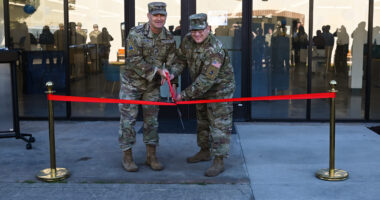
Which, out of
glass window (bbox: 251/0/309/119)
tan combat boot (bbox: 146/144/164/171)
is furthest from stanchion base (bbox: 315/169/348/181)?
glass window (bbox: 251/0/309/119)

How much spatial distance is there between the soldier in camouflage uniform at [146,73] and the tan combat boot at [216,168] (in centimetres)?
58

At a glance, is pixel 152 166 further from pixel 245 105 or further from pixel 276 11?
pixel 276 11

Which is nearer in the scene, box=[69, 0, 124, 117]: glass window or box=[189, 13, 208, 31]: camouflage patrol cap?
box=[189, 13, 208, 31]: camouflage patrol cap

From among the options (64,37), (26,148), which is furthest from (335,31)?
(26,148)

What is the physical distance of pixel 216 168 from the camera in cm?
517

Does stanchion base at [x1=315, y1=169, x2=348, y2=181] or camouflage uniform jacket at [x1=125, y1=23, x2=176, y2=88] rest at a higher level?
camouflage uniform jacket at [x1=125, y1=23, x2=176, y2=88]

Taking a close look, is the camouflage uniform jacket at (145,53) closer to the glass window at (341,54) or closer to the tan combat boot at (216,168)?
the tan combat boot at (216,168)

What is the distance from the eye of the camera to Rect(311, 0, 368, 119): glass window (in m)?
8.05

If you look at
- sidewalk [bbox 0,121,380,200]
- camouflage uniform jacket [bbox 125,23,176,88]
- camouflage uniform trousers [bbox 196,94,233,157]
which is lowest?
sidewalk [bbox 0,121,380,200]

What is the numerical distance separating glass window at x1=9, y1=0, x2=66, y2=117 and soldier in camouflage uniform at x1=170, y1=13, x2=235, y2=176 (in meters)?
3.68

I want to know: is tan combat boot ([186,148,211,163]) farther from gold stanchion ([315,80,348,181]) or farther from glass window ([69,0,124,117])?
glass window ([69,0,124,117])

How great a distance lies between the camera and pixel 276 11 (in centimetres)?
804

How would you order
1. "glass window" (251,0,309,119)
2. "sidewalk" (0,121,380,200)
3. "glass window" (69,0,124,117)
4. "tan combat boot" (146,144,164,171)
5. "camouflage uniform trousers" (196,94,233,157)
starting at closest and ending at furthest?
"sidewalk" (0,121,380,200) < "camouflage uniform trousers" (196,94,233,157) < "tan combat boot" (146,144,164,171) < "glass window" (251,0,309,119) < "glass window" (69,0,124,117)

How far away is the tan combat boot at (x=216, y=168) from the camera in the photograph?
5.11 metres
